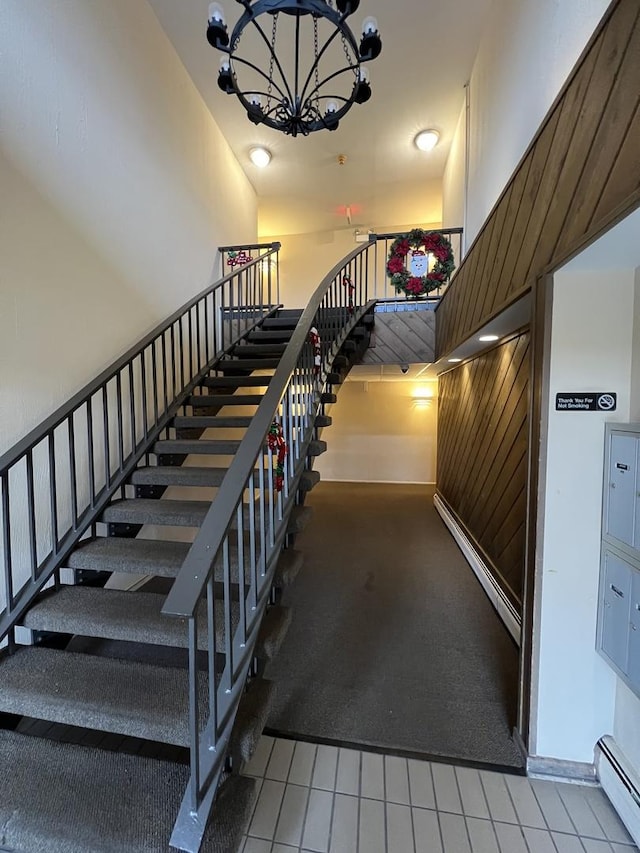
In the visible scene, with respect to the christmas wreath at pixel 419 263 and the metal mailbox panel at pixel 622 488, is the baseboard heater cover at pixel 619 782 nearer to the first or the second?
the metal mailbox panel at pixel 622 488

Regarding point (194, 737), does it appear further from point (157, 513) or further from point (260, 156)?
point (260, 156)

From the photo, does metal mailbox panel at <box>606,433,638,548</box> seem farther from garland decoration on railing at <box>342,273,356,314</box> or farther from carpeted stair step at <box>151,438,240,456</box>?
garland decoration on railing at <box>342,273,356,314</box>

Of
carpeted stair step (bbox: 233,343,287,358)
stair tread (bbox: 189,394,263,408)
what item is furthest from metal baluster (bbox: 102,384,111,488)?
carpeted stair step (bbox: 233,343,287,358)

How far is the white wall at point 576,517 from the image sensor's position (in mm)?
1443

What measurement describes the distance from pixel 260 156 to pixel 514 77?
3.42 m

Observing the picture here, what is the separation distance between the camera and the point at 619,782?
4.50 feet

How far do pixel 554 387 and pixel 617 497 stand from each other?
0.47m

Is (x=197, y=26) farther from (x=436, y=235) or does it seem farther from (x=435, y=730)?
(x=435, y=730)

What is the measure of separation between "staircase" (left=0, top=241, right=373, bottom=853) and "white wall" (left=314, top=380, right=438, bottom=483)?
4.41 meters

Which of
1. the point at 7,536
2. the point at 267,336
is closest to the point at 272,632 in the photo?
the point at 7,536

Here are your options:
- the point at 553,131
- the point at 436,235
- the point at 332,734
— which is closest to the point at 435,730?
the point at 332,734

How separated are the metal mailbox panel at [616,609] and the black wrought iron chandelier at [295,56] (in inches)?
110

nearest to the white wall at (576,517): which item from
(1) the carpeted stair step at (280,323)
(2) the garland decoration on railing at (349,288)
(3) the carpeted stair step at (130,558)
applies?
(3) the carpeted stair step at (130,558)

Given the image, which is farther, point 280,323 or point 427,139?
point 427,139
